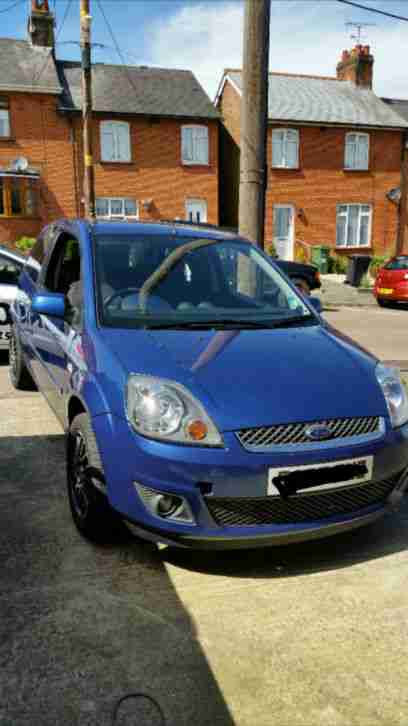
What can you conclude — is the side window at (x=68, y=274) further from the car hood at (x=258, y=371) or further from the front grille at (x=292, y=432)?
the front grille at (x=292, y=432)

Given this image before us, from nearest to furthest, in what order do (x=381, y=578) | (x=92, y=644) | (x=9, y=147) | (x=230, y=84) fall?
(x=92, y=644), (x=381, y=578), (x=9, y=147), (x=230, y=84)

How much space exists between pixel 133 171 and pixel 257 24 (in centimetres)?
2009

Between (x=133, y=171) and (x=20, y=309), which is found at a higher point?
(x=133, y=171)

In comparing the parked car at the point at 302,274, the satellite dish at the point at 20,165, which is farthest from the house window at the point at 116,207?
the parked car at the point at 302,274

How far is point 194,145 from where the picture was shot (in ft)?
85.8

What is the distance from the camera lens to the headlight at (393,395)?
3.15m

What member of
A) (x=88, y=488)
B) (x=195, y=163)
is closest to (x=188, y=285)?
(x=88, y=488)

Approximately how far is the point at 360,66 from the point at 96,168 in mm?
14797

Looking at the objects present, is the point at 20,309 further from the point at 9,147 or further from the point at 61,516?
the point at 9,147

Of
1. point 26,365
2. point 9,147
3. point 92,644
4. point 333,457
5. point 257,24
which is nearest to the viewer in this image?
point 92,644

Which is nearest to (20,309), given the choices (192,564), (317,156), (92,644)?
(192,564)

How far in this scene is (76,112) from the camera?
79.3 ft

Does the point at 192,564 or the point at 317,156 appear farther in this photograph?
the point at 317,156

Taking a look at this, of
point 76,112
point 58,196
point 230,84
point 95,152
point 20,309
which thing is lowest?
point 20,309
